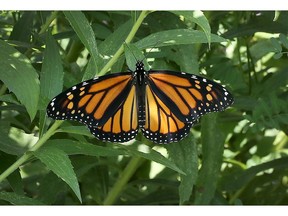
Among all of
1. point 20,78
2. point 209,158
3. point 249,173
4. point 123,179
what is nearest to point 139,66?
point 20,78

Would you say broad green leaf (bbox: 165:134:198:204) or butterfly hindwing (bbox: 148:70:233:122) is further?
broad green leaf (bbox: 165:134:198:204)

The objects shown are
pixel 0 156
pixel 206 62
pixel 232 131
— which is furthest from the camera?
pixel 232 131

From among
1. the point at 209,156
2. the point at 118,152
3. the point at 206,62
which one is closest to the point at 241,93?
the point at 206,62

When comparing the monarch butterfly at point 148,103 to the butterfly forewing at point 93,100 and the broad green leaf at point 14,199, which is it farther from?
the broad green leaf at point 14,199

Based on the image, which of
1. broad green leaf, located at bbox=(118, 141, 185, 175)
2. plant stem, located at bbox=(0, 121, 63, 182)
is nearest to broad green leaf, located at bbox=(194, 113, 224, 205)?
broad green leaf, located at bbox=(118, 141, 185, 175)

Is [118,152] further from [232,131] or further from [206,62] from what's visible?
[232,131]

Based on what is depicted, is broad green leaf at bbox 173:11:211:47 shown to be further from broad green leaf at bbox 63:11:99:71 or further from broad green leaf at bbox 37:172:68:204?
broad green leaf at bbox 37:172:68:204

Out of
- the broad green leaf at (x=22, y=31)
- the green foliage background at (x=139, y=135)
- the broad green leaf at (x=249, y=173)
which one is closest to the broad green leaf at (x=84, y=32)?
the green foliage background at (x=139, y=135)
